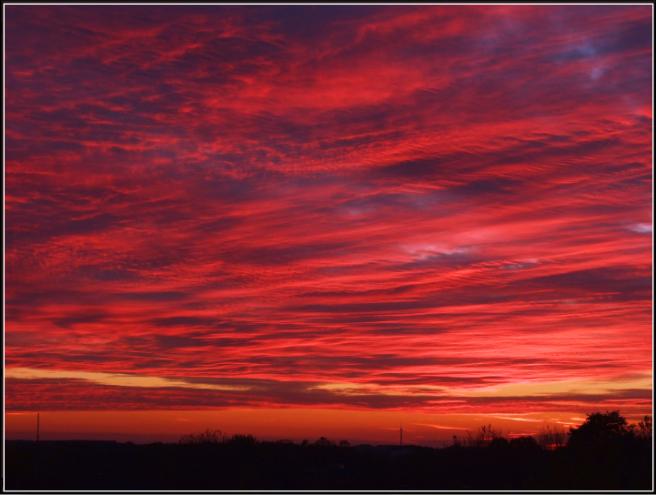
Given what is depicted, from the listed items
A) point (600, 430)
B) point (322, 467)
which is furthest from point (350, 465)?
point (600, 430)

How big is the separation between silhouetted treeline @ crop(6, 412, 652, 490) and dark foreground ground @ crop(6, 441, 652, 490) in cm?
4

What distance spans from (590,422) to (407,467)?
10.4 m

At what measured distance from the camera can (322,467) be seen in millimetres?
36750

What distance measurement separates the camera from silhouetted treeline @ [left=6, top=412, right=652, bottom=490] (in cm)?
3078

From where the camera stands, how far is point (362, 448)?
4269 centimetres

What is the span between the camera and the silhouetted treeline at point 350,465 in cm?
3078

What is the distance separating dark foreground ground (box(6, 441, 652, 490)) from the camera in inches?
1196

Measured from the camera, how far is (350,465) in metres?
37.4

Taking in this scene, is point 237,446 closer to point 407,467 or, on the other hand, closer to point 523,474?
point 407,467

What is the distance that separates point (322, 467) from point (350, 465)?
143 centimetres

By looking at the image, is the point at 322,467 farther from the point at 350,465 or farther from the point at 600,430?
the point at 600,430

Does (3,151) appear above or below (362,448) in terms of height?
above

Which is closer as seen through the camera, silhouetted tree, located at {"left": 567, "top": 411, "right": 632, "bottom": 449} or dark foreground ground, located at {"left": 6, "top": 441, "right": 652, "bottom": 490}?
dark foreground ground, located at {"left": 6, "top": 441, "right": 652, "bottom": 490}

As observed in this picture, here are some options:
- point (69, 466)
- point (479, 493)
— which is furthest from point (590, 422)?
point (69, 466)
